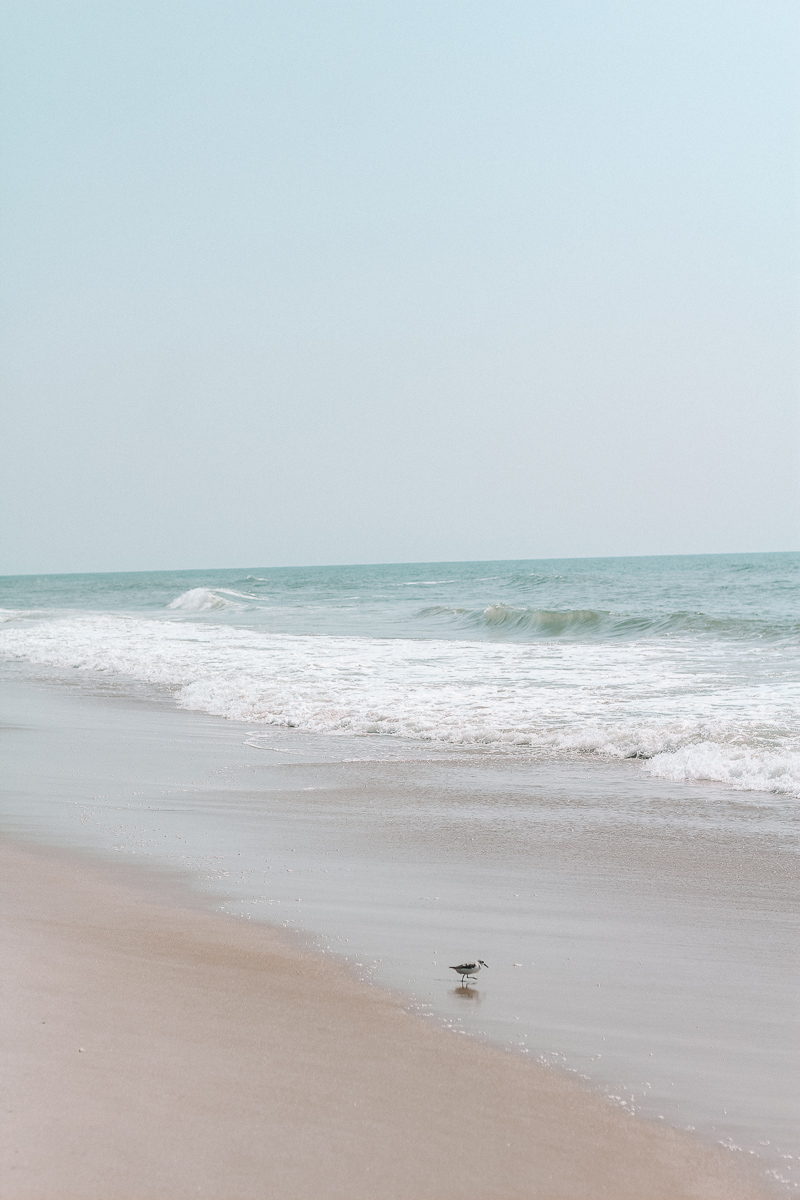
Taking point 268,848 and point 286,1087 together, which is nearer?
point 286,1087

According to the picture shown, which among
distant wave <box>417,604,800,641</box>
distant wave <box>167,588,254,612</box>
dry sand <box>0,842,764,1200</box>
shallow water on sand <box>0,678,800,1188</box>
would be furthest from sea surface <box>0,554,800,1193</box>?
distant wave <box>167,588,254,612</box>

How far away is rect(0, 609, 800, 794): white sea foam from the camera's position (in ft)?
26.4

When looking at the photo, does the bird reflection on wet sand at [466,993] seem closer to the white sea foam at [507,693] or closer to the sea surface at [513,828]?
the sea surface at [513,828]

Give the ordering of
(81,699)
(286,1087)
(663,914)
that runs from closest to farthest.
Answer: (286,1087)
(663,914)
(81,699)

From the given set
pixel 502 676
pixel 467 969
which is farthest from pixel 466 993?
→ pixel 502 676

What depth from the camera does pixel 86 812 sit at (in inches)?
242

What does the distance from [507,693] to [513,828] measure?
5.60 m

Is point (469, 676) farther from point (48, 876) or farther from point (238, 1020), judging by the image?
point (238, 1020)

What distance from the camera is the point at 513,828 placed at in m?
5.87

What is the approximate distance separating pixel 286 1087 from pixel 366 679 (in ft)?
33.9

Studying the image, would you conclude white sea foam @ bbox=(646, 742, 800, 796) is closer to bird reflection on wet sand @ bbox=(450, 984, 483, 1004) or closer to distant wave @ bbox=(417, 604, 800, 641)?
bird reflection on wet sand @ bbox=(450, 984, 483, 1004)

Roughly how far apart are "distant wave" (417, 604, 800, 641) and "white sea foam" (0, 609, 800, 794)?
2.17m

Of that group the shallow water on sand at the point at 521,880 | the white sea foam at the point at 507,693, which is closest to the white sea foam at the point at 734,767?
the white sea foam at the point at 507,693

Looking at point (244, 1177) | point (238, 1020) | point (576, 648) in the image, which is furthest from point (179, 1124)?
point (576, 648)
